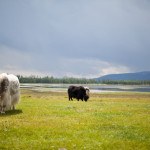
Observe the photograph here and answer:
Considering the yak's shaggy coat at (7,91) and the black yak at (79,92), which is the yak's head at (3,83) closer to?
the yak's shaggy coat at (7,91)

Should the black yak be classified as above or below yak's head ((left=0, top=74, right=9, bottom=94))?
below

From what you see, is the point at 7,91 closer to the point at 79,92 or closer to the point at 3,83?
the point at 3,83

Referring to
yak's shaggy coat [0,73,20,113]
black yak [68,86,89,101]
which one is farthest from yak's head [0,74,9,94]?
→ black yak [68,86,89,101]

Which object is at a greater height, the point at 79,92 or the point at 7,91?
the point at 7,91

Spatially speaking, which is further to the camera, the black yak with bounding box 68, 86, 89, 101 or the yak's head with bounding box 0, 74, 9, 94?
the black yak with bounding box 68, 86, 89, 101

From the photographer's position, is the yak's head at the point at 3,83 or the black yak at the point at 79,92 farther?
the black yak at the point at 79,92

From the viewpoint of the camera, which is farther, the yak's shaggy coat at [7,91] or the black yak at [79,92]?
the black yak at [79,92]

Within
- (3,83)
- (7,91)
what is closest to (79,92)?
(7,91)

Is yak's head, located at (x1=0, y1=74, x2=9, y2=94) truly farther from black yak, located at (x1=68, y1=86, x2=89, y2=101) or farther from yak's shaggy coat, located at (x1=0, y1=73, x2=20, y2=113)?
black yak, located at (x1=68, y1=86, x2=89, y2=101)

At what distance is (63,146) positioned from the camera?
7.24 metres

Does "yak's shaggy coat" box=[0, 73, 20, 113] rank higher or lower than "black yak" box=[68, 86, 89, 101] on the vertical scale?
higher

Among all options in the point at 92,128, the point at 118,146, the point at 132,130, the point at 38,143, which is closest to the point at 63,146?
the point at 38,143

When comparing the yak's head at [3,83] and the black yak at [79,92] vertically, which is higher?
the yak's head at [3,83]

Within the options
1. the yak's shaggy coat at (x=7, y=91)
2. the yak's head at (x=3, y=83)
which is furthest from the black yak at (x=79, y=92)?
the yak's head at (x=3, y=83)
